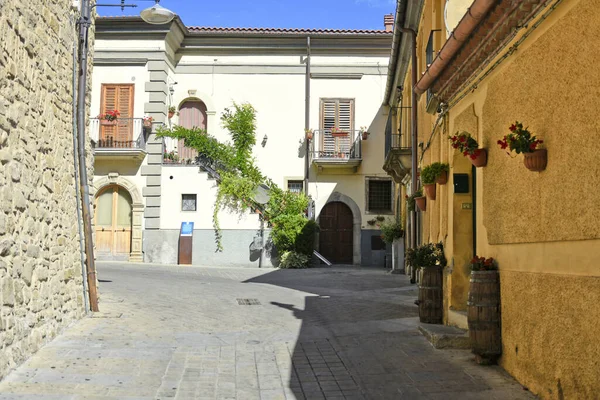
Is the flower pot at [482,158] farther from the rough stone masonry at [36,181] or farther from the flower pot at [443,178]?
the rough stone masonry at [36,181]

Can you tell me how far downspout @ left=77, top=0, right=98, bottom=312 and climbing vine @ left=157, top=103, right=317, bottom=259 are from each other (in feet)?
39.6

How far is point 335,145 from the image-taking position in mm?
23016

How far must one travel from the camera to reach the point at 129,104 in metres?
22.3

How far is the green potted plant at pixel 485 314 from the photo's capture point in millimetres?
6145

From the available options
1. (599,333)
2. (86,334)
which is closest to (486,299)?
(599,333)

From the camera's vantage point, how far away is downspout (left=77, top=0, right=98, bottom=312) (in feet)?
28.7

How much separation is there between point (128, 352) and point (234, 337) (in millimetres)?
1493

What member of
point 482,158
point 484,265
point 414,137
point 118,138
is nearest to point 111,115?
point 118,138

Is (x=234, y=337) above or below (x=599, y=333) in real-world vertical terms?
below

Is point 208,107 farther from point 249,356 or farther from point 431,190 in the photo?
point 249,356

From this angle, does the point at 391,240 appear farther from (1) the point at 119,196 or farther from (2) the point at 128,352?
(2) the point at 128,352

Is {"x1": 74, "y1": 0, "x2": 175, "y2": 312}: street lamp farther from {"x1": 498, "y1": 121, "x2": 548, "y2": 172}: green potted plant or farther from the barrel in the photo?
{"x1": 498, "y1": 121, "x2": 548, "y2": 172}: green potted plant

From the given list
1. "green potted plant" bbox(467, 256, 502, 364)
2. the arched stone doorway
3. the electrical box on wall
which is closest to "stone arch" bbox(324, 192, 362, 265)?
the arched stone doorway

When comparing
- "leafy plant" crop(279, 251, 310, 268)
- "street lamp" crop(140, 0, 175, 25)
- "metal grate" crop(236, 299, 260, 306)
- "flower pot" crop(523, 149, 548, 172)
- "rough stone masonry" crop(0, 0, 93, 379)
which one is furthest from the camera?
"leafy plant" crop(279, 251, 310, 268)
